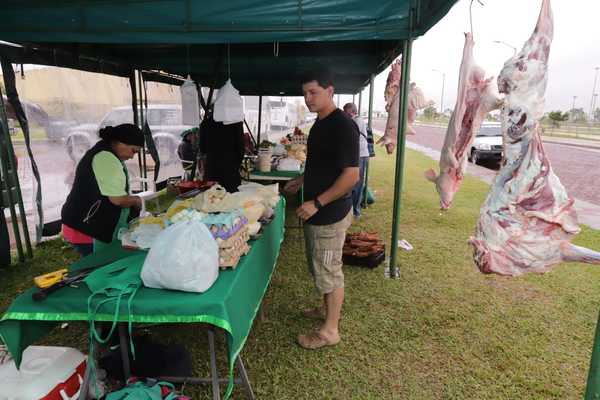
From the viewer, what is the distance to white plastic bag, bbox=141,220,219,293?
64.1 inches

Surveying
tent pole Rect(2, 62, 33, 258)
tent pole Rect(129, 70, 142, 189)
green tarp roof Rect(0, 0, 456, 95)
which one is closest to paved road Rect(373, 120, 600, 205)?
green tarp roof Rect(0, 0, 456, 95)

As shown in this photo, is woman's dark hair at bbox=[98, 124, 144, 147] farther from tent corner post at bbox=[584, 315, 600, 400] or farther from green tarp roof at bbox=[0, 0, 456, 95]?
tent corner post at bbox=[584, 315, 600, 400]

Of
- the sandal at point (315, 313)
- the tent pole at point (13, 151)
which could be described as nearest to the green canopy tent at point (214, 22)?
the tent pole at point (13, 151)

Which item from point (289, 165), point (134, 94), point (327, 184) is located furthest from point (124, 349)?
point (134, 94)

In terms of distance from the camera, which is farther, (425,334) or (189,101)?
(189,101)

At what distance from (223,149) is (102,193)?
2561mm

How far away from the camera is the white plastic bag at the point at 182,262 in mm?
1627

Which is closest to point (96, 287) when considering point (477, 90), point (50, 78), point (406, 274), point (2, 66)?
point (477, 90)

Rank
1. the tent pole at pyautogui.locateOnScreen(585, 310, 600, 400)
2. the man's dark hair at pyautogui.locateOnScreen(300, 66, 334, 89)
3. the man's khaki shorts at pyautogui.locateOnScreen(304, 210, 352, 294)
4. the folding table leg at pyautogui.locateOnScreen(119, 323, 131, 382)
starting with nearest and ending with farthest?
the tent pole at pyautogui.locateOnScreen(585, 310, 600, 400), the folding table leg at pyautogui.locateOnScreen(119, 323, 131, 382), the man's dark hair at pyautogui.locateOnScreen(300, 66, 334, 89), the man's khaki shorts at pyautogui.locateOnScreen(304, 210, 352, 294)

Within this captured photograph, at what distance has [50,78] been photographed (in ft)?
15.8

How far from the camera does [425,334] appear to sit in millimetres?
2988

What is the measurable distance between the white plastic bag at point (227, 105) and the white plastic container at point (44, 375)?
9.73 ft

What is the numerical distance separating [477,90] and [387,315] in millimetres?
2038

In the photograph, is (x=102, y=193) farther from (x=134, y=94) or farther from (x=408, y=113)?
(x=134, y=94)
